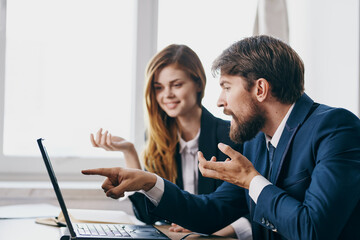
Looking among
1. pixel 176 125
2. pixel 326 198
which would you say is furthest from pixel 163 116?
pixel 326 198

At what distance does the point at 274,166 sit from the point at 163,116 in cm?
93

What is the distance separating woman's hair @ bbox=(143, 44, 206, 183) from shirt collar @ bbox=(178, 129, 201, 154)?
3 centimetres

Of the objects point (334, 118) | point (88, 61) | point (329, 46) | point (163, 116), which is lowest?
point (163, 116)

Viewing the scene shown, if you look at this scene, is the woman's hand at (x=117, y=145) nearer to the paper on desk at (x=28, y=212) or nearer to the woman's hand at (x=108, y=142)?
the woman's hand at (x=108, y=142)

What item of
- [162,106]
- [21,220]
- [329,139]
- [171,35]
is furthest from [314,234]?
[171,35]

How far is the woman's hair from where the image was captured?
206 cm

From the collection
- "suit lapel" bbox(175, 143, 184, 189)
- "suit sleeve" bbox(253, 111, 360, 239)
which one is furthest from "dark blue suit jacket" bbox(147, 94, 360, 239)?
"suit lapel" bbox(175, 143, 184, 189)

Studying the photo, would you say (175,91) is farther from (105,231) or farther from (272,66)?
(105,231)

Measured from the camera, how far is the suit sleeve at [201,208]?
1415 millimetres

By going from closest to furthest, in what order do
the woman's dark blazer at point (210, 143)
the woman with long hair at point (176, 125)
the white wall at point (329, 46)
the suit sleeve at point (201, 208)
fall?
the suit sleeve at point (201, 208) → the woman's dark blazer at point (210, 143) → the woman with long hair at point (176, 125) → the white wall at point (329, 46)

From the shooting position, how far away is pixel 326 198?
1089mm

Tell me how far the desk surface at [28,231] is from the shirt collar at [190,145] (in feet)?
2.04

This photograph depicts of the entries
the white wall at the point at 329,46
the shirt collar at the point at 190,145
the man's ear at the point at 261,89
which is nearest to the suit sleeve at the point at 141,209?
the shirt collar at the point at 190,145

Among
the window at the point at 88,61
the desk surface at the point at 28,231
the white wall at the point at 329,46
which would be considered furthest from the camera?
the window at the point at 88,61
